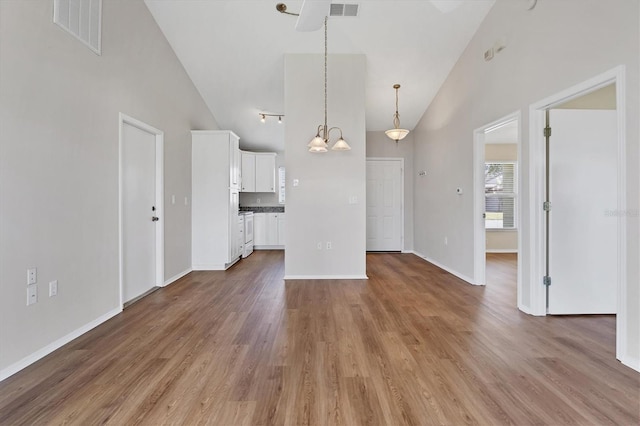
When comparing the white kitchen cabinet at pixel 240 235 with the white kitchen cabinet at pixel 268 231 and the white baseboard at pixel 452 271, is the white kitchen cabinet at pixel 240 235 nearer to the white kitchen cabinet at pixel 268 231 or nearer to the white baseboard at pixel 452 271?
the white kitchen cabinet at pixel 268 231

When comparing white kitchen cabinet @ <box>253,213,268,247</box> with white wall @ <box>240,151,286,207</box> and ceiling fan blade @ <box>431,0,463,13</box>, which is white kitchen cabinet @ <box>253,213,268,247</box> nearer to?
white wall @ <box>240,151,286,207</box>

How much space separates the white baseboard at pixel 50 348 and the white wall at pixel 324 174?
2177 mm

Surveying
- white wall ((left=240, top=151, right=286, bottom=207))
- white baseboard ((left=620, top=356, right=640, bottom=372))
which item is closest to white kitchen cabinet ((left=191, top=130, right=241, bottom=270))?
white wall ((left=240, top=151, right=286, bottom=207))

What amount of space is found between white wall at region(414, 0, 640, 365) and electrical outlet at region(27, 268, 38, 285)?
4.07 metres

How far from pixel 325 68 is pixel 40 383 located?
13.7 feet

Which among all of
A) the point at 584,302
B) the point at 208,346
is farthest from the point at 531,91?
the point at 208,346

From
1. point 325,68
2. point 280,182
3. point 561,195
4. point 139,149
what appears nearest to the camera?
point 561,195

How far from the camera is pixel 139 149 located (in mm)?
3408

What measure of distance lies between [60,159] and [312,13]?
2.20 meters

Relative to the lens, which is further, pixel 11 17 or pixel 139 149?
pixel 139 149

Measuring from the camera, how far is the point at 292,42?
3.98 meters

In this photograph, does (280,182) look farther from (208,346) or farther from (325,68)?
(208,346)

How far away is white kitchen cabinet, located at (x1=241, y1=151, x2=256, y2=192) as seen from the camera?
21.8ft

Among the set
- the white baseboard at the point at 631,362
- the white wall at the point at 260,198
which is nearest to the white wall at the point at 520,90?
the white baseboard at the point at 631,362
